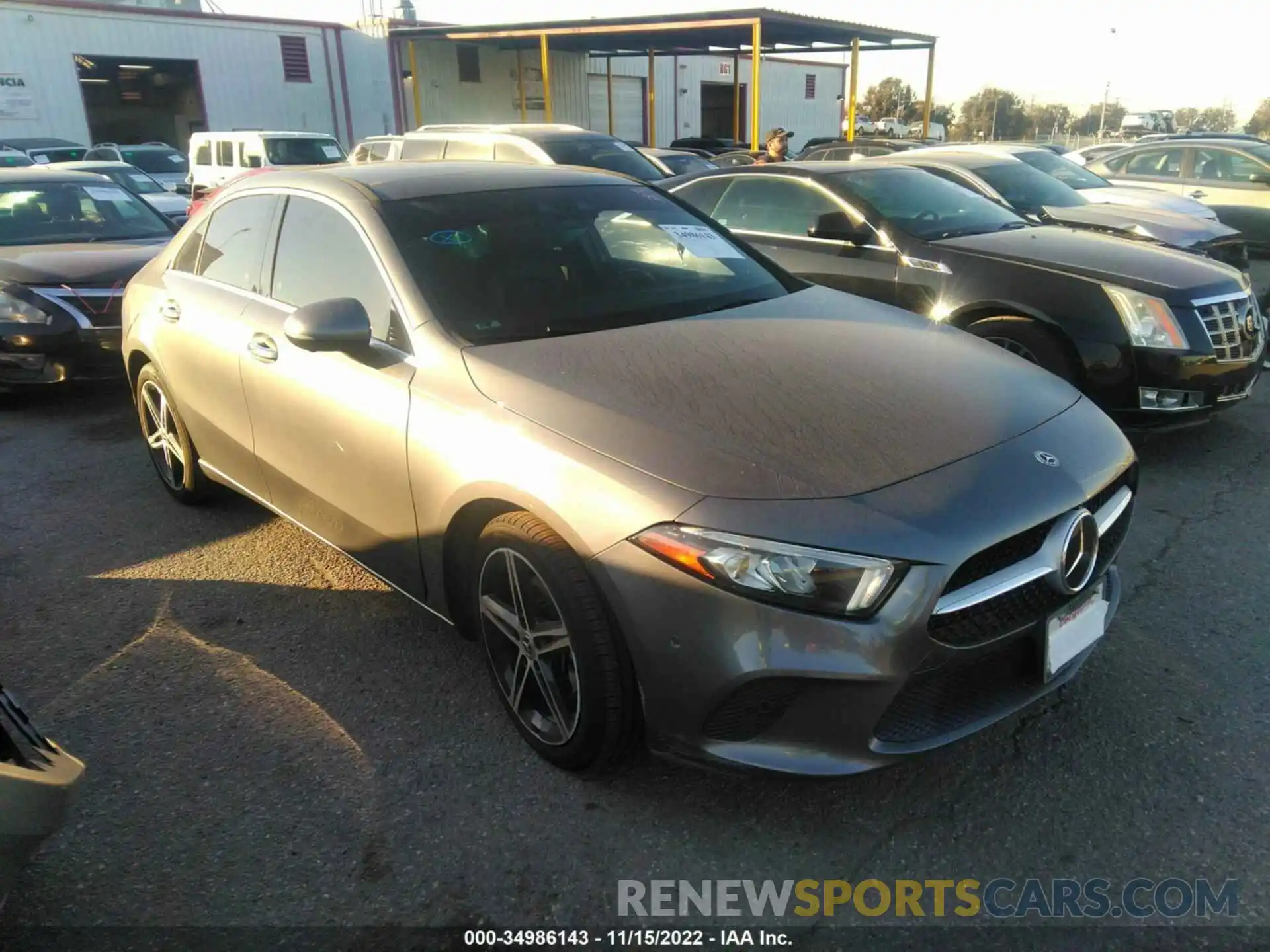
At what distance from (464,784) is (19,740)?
43.4 inches

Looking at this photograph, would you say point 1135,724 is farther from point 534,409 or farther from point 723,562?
point 534,409

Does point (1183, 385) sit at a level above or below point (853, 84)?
below

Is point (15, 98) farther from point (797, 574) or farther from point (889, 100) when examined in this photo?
point (889, 100)

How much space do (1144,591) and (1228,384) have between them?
6.29 feet

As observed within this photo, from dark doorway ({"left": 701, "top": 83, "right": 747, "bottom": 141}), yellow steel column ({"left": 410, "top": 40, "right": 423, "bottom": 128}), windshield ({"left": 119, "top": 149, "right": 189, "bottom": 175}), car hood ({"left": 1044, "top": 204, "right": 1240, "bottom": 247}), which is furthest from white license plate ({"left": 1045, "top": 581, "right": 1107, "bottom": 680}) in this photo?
dark doorway ({"left": 701, "top": 83, "right": 747, "bottom": 141})

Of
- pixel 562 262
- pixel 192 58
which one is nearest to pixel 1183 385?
pixel 562 262

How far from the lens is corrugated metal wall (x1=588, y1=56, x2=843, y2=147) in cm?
3359

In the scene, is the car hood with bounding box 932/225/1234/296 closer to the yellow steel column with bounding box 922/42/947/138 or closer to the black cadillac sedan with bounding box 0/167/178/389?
the black cadillac sedan with bounding box 0/167/178/389

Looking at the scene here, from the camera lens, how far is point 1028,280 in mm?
5102

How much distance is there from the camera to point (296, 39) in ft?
92.3

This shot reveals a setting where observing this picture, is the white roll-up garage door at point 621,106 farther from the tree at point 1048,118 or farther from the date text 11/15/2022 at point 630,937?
the tree at point 1048,118

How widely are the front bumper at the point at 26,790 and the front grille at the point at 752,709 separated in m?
1.35

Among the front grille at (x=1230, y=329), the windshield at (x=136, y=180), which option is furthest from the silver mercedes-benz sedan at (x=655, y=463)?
the windshield at (x=136, y=180)

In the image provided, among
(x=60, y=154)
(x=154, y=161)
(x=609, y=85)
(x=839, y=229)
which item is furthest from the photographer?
(x=609, y=85)
